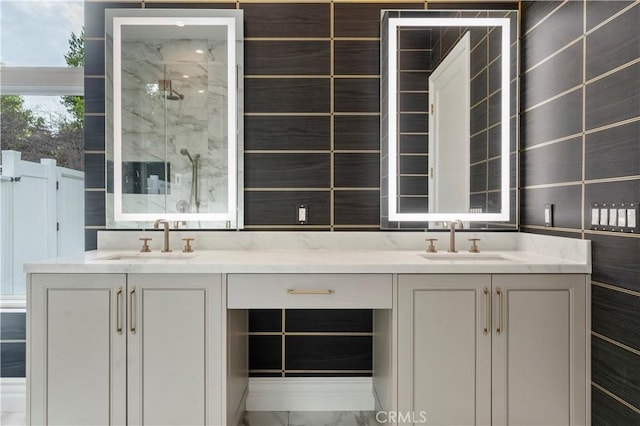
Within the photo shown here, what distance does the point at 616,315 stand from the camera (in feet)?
4.85

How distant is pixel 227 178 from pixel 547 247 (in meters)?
1.68

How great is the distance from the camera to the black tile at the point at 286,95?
7.16 ft

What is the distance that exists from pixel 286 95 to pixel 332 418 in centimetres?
178

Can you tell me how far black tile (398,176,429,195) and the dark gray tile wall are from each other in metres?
0.56

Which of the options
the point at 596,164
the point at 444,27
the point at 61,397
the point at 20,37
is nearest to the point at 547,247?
the point at 596,164

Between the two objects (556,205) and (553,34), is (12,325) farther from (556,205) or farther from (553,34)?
(553,34)

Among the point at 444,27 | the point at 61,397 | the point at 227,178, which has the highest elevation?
the point at 444,27

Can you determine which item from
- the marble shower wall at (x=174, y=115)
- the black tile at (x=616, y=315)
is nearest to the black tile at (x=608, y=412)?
the black tile at (x=616, y=315)

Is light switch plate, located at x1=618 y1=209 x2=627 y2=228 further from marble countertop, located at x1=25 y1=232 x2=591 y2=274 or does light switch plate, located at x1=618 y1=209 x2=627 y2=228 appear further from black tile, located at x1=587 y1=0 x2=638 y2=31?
black tile, located at x1=587 y1=0 x2=638 y2=31

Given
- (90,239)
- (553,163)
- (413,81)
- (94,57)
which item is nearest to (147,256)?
(90,239)

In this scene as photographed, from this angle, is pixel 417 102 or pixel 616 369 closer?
pixel 616 369

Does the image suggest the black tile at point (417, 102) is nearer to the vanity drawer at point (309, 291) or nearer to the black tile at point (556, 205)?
the black tile at point (556, 205)

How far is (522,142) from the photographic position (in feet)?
6.99

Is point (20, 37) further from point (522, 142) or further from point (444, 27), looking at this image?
point (522, 142)
